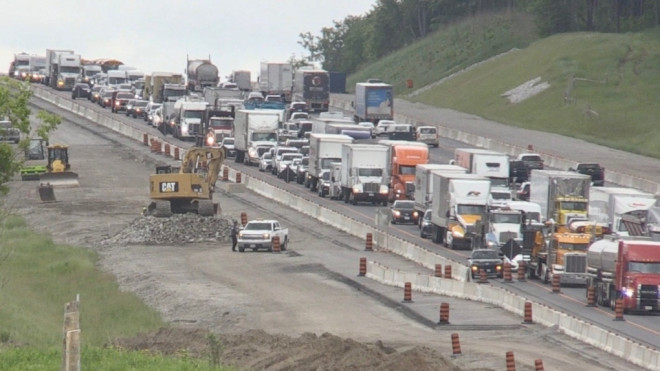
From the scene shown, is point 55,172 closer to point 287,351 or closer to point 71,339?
point 287,351

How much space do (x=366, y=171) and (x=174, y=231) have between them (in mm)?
14496

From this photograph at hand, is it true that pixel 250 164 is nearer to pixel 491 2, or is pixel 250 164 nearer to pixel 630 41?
pixel 630 41

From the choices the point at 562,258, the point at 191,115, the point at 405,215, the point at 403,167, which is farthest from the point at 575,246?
the point at 191,115

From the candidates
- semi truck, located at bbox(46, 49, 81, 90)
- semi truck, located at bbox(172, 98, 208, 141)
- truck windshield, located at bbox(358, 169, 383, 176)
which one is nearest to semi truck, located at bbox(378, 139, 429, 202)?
truck windshield, located at bbox(358, 169, 383, 176)

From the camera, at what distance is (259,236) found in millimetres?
68062

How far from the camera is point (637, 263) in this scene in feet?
169

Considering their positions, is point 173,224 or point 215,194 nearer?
point 173,224

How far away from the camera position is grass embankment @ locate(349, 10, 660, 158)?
131125 mm

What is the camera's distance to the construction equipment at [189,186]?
247 ft

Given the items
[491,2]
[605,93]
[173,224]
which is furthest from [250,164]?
[491,2]

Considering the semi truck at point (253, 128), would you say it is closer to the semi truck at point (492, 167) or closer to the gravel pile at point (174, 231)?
the semi truck at point (492, 167)

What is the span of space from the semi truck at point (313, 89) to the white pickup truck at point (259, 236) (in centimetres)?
7084

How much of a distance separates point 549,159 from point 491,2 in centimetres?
9212

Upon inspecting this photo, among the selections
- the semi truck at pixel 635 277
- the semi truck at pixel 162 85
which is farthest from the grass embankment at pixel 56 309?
the semi truck at pixel 162 85
